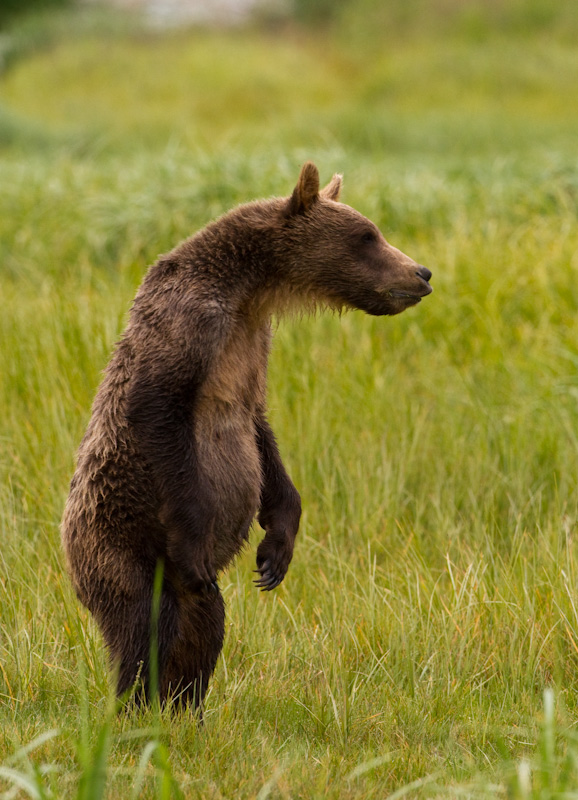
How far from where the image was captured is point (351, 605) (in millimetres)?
4078

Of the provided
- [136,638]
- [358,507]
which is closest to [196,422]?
[136,638]

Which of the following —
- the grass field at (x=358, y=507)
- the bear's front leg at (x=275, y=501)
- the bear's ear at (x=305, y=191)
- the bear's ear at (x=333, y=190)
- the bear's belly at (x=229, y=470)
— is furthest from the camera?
the bear's ear at (x=333, y=190)

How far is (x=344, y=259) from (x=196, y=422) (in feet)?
2.45

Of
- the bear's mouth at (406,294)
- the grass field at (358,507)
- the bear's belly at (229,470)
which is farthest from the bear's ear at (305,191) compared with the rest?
the grass field at (358,507)

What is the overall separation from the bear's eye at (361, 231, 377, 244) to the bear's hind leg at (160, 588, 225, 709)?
124 centimetres

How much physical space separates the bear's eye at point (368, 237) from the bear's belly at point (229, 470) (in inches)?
27.0

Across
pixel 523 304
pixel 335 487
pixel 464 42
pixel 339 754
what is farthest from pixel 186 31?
pixel 339 754

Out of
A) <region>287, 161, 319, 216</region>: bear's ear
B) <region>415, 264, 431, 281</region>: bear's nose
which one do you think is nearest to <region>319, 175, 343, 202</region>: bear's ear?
<region>287, 161, 319, 216</region>: bear's ear

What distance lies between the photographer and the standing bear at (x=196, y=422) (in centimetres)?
311

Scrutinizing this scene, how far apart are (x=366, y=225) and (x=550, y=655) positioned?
165 centimetres

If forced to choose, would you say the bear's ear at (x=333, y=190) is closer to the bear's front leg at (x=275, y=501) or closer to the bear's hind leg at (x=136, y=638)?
the bear's front leg at (x=275, y=501)

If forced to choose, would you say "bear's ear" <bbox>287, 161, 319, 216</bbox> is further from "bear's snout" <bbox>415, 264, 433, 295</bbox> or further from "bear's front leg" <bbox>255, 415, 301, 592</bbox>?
"bear's front leg" <bbox>255, 415, 301, 592</bbox>

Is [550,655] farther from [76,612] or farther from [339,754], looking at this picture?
[76,612]

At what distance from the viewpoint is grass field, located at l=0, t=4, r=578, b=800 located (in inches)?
116
